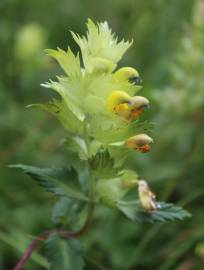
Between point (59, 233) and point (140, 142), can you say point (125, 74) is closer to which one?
point (140, 142)

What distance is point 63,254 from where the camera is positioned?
Answer: 31.9 inches

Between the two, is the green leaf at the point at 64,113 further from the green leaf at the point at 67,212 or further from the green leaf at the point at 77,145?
the green leaf at the point at 67,212

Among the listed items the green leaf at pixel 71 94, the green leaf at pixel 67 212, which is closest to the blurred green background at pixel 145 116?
the green leaf at pixel 67 212

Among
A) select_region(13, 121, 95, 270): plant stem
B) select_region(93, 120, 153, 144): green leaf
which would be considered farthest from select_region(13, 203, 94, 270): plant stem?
select_region(93, 120, 153, 144): green leaf

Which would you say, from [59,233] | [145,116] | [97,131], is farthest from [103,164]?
[145,116]

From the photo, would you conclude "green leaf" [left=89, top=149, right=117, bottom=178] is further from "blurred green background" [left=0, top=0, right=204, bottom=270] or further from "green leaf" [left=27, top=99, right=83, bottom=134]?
"blurred green background" [left=0, top=0, right=204, bottom=270]

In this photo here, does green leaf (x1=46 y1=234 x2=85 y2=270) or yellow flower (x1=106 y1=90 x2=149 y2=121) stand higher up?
yellow flower (x1=106 y1=90 x2=149 y2=121)

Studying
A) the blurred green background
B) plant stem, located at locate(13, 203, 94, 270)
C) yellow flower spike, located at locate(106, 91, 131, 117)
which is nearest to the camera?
yellow flower spike, located at locate(106, 91, 131, 117)

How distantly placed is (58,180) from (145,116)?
83 cm

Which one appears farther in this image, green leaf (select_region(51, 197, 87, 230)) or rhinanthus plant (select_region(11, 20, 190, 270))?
green leaf (select_region(51, 197, 87, 230))

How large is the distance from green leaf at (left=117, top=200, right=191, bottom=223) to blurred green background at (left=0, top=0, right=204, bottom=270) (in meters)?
0.23

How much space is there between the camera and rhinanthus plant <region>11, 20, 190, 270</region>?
768 mm

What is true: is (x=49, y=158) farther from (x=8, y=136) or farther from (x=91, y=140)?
(x=91, y=140)

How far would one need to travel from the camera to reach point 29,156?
4.71 ft
